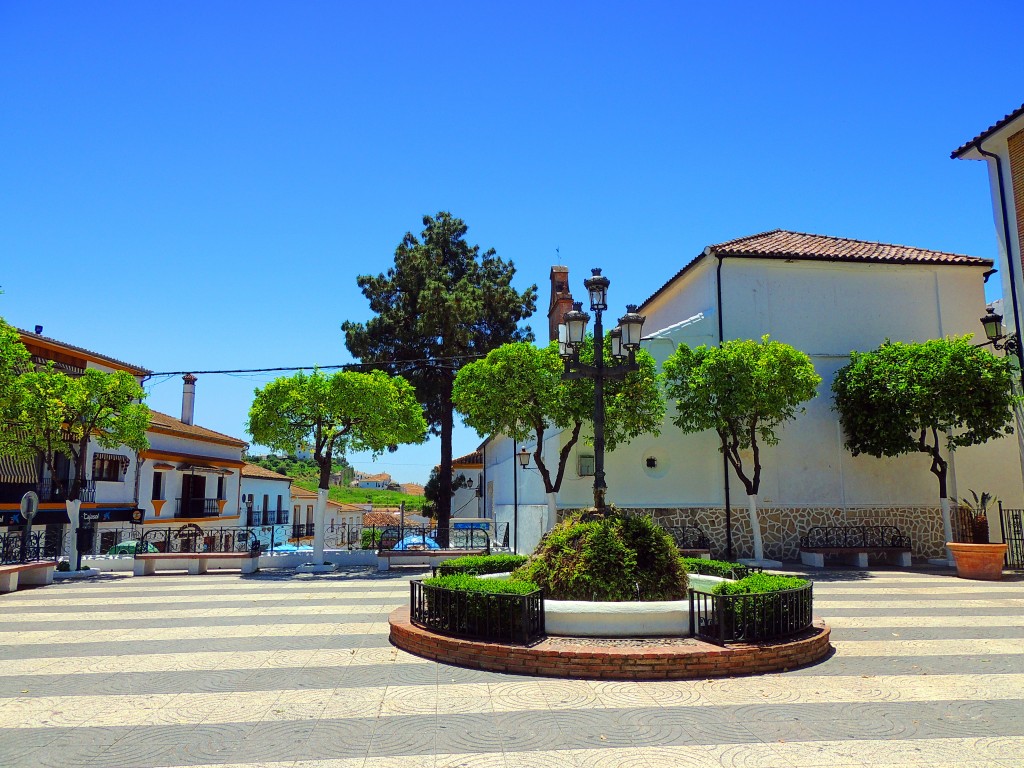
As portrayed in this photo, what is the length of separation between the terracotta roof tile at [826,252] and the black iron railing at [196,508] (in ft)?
80.8

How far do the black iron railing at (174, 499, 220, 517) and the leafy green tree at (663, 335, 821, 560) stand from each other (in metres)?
25.2

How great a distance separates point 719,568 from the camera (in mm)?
10539

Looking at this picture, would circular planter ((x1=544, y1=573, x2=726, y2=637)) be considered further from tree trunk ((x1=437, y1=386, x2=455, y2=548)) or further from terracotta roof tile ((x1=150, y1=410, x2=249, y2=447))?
terracotta roof tile ((x1=150, y1=410, x2=249, y2=447))

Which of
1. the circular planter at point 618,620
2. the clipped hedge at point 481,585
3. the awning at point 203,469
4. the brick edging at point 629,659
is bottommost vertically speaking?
the brick edging at point 629,659

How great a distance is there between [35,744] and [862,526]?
19677 mm

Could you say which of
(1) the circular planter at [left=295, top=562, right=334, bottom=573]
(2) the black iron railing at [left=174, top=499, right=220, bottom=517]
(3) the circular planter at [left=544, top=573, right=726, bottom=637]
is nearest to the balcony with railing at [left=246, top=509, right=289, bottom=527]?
(2) the black iron railing at [left=174, top=499, right=220, bottom=517]

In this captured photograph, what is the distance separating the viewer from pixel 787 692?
6523mm

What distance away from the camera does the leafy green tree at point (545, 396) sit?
17125 mm

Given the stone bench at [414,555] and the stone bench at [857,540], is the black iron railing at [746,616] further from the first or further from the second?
the stone bench at [857,540]

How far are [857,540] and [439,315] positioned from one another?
51.5ft

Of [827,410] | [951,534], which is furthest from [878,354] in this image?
[951,534]

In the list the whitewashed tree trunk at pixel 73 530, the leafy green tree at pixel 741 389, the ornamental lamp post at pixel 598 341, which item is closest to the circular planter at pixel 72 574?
the whitewashed tree trunk at pixel 73 530

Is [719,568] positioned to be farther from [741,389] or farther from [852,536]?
[852,536]

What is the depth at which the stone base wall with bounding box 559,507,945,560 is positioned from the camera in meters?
19.3
